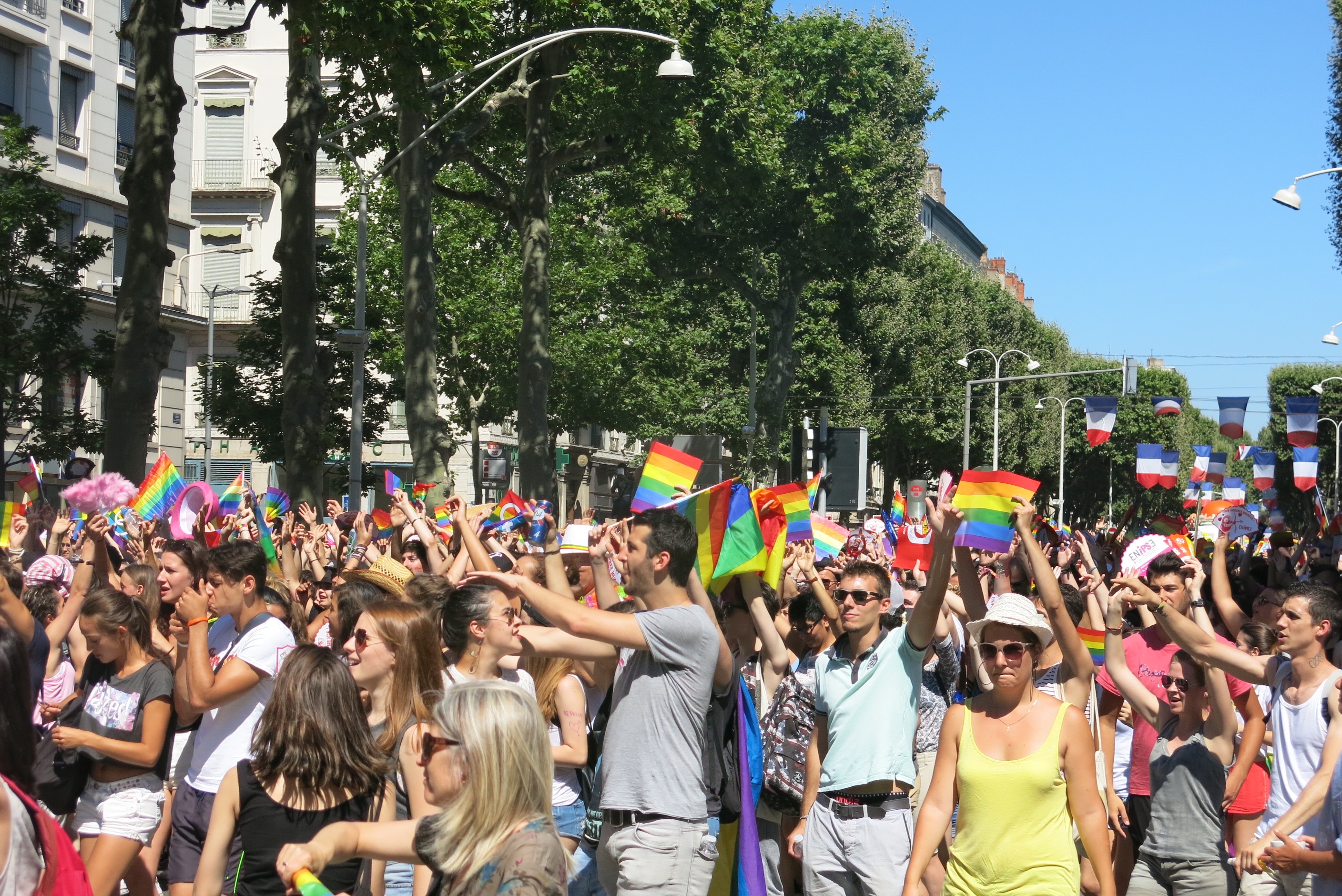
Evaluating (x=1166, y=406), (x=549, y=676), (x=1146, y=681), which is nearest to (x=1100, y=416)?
(x=1166, y=406)

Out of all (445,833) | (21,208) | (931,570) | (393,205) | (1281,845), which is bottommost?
(1281,845)

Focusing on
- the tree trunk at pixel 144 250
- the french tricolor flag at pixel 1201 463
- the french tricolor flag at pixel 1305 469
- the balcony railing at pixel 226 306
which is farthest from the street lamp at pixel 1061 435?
the tree trunk at pixel 144 250

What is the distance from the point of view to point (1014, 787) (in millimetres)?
4629

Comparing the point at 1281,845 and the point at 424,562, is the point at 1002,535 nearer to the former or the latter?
the point at 1281,845

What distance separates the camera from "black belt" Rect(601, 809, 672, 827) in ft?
16.0

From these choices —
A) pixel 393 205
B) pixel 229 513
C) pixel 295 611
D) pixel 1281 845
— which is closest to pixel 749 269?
pixel 393 205

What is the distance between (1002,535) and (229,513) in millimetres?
6445

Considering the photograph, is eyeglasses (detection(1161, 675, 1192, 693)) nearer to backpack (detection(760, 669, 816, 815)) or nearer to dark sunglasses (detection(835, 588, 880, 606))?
dark sunglasses (detection(835, 588, 880, 606))

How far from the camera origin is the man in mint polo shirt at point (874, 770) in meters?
5.54

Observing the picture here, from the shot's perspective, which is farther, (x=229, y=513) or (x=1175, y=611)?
(x=229, y=513)

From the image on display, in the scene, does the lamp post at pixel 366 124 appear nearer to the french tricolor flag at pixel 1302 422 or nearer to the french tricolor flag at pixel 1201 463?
the french tricolor flag at pixel 1302 422

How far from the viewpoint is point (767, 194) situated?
33469 mm

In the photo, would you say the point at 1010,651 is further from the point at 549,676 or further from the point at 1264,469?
the point at 1264,469

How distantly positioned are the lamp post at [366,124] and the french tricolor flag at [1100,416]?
24.9 ft
